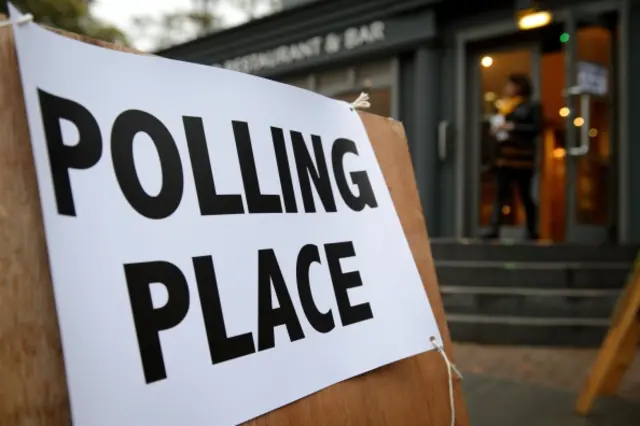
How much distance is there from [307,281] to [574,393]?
2.88 m

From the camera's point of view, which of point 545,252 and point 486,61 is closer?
point 545,252

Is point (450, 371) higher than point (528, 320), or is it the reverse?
point (450, 371)

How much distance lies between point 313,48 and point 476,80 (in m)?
2.79

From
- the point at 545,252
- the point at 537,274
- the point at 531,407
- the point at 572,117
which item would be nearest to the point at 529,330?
the point at 537,274

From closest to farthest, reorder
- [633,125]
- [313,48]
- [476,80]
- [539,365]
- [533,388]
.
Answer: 1. [533,388]
2. [539,365]
3. [633,125]
4. [476,80]
5. [313,48]

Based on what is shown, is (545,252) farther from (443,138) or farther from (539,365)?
(443,138)

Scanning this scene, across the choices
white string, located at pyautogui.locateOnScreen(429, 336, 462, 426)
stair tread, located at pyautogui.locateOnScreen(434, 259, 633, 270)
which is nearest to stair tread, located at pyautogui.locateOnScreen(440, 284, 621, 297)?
stair tread, located at pyautogui.locateOnScreen(434, 259, 633, 270)

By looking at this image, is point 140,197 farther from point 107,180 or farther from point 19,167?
point 19,167

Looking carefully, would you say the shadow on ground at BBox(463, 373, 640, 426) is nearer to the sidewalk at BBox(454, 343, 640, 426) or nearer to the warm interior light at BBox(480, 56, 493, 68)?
the sidewalk at BBox(454, 343, 640, 426)

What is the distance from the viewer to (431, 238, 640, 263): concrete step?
5715mm

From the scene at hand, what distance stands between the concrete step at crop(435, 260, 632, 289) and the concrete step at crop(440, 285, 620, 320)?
10cm

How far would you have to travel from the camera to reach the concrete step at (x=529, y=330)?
16.2ft

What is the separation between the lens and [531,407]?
3154 mm

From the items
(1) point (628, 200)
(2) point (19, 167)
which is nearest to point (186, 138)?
(2) point (19, 167)
